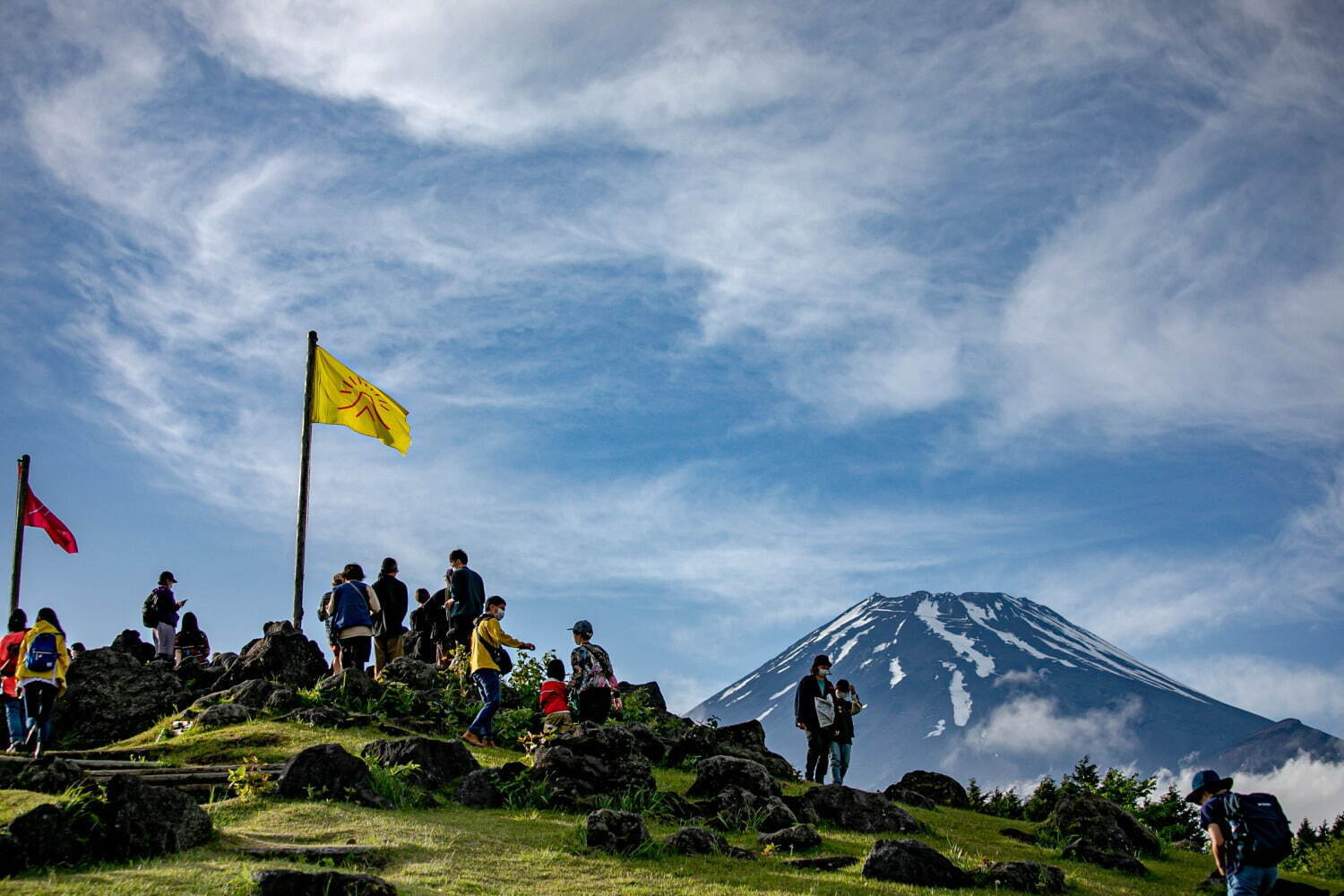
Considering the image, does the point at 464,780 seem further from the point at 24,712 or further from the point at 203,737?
the point at 24,712

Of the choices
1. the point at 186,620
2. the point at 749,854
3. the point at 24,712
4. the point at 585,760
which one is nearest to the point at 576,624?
the point at 585,760

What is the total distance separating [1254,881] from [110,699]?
59.9 feet

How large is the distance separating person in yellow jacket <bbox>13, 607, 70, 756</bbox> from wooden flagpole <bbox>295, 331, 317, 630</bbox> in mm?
6140

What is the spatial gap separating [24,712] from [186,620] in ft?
31.2

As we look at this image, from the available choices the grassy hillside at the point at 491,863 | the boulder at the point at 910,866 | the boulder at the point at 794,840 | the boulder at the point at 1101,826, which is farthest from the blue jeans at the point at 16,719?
the boulder at the point at 1101,826

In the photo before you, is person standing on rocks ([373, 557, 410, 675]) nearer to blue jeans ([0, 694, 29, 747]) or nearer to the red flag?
blue jeans ([0, 694, 29, 747])

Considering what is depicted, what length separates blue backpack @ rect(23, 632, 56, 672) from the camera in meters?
16.4

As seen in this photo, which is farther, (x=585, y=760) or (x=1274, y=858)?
(x=585, y=760)

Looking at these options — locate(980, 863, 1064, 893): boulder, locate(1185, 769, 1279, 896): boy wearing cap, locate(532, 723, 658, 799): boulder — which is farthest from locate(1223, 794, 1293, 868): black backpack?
locate(532, 723, 658, 799): boulder

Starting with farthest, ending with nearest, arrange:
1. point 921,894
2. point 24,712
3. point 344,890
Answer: point 24,712 < point 921,894 < point 344,890

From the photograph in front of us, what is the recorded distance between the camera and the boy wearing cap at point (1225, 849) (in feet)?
31.8

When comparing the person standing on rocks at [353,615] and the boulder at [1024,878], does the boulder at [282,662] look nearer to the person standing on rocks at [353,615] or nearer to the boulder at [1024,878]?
the person standing on rocks at [353,615]

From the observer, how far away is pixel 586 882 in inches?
424

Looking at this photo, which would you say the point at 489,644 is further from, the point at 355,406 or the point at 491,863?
the point at 355,406
